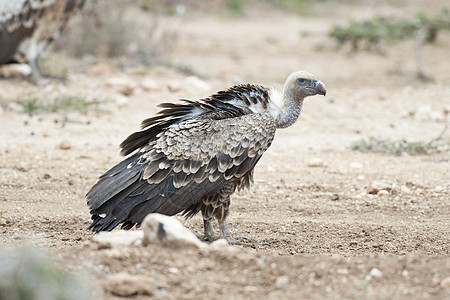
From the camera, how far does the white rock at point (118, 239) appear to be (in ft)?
13.8

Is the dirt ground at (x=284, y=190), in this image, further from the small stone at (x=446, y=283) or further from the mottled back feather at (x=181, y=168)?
the mottled back feather at (x=181, y=168)

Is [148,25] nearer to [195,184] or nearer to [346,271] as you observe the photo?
[195,184]

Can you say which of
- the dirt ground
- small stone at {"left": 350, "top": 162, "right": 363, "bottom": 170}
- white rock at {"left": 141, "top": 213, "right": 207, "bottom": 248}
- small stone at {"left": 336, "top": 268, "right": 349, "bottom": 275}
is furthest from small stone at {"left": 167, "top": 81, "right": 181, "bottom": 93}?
small stone at {"left": 336, "top": 268, "right": 349, "bottom": 275}

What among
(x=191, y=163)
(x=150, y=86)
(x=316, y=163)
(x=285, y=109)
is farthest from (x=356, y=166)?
(x=150, y=86)

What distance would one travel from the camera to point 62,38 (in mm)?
13562

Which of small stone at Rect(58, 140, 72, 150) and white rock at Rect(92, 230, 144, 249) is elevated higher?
white rock at Rect(92, 230, 144, 249)

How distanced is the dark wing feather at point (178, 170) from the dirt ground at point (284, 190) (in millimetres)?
490

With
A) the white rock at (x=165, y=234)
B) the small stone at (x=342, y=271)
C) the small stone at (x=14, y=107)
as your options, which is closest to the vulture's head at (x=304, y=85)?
the white rock at (x=165, y=234)

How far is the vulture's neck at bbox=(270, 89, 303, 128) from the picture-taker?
5.86m

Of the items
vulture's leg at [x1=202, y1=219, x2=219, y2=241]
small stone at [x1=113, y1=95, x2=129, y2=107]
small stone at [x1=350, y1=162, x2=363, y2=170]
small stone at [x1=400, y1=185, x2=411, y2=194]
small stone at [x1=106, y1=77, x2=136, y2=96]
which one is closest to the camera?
vulture's leg at [x1=202, y1=219, x2=219, y2=241]

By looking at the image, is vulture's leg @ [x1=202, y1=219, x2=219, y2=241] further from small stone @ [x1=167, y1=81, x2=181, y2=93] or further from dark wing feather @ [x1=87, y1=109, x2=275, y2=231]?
small stone @ [x1=167, y1=81, x2=181, y2=93]

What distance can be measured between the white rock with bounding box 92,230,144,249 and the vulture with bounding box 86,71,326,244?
811 mm

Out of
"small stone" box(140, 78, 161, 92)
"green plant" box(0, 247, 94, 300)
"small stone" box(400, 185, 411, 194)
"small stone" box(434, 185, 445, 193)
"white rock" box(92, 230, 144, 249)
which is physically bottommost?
"small stone" box(400, 185, 411, 194)

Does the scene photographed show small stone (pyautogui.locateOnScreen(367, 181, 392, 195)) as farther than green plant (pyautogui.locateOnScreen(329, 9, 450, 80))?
No
